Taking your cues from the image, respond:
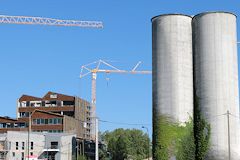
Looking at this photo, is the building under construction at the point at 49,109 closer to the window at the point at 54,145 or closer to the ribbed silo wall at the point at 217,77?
the window at the point at 54,145

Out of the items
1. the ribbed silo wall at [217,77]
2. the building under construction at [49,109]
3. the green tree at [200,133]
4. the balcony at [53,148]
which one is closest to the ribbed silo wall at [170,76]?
the green tree at [200,133]

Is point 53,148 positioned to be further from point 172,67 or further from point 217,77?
point 217,77

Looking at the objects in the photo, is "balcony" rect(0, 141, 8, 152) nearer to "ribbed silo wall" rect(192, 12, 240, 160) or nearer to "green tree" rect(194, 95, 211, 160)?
"green tree" rect(194, 95, 211, 160)

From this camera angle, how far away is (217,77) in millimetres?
84688

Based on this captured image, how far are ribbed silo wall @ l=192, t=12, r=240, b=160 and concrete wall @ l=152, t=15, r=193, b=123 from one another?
5.19ft

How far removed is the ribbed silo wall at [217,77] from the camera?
8319 cm

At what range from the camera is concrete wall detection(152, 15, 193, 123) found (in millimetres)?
85750

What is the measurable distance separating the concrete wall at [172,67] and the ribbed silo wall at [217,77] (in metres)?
1.58

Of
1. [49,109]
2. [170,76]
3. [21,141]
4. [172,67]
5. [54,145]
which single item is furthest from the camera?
[49,109]

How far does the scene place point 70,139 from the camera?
146250 millimetres

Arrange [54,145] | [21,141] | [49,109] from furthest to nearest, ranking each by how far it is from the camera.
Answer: [49,109], [54,145], [21,141]

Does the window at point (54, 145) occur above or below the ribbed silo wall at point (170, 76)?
below

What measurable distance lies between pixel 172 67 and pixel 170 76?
163 cm

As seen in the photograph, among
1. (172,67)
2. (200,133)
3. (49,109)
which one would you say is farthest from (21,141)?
(200,133)
